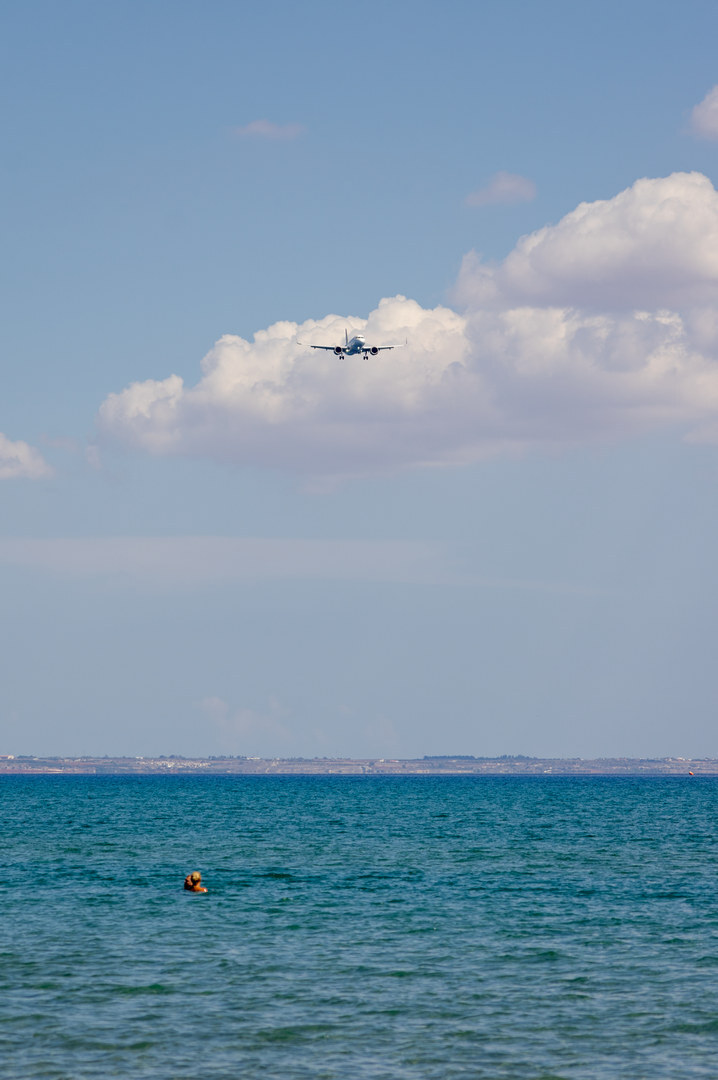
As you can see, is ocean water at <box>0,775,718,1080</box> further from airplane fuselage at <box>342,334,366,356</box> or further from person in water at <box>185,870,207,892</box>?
airplane fuselage at <box>342,334,366,356</box>

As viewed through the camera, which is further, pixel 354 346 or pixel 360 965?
pixel 354 346

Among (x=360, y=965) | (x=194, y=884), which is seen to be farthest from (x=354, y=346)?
(x=360, y=965)

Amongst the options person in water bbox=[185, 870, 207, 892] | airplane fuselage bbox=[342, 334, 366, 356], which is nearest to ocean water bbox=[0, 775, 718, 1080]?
person in water bbox=[185, 870, 207, 892]

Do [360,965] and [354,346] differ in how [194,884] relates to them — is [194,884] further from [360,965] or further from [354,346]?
[354,346]

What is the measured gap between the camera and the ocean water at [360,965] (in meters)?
32.2

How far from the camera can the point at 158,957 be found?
45219 mm

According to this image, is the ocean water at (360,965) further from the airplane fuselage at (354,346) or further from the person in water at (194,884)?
the airplane fuselage at (354,346)

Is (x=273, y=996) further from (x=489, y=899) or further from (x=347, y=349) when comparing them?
(x=347, y=349)

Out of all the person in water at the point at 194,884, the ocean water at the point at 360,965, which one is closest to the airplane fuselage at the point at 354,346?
the ocean water at the point at 360,965

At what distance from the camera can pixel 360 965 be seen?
43.8 metres

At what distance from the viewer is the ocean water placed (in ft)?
105

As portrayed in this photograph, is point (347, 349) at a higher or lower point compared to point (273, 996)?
higher

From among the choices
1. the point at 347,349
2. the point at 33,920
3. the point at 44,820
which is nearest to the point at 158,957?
the point at 33,920

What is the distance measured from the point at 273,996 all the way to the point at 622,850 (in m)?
60.1
